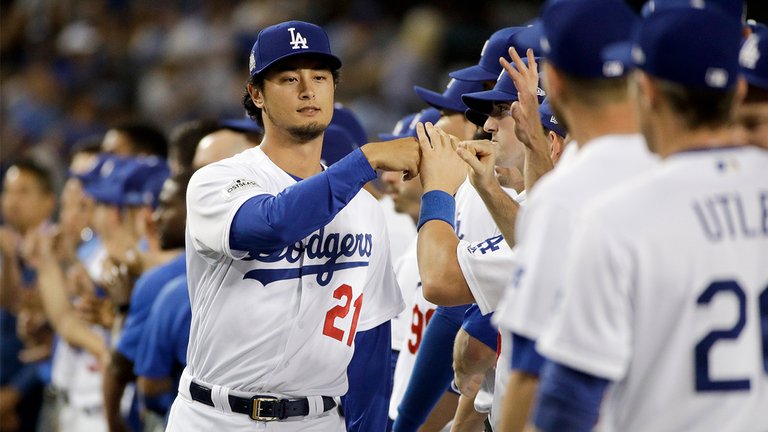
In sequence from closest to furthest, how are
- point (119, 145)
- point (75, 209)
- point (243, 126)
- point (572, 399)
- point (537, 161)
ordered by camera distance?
point (572, 399), point (537, 161), point (243, 126), point (75, 209), point (119, 145)

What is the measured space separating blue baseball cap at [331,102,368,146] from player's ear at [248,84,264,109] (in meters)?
1.67

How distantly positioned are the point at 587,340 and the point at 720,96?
584 millimetres

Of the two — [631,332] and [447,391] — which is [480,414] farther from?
[631,332]

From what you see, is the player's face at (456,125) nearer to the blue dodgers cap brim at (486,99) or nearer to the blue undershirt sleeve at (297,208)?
A: the blue dodgers cap brim at (486,99)

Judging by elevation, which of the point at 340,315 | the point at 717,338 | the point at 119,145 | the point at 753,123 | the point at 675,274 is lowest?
the point at 340,315

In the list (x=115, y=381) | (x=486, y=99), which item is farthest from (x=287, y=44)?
(x=115, y=381)

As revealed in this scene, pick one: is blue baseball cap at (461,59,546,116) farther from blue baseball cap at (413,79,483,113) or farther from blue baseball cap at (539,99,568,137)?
blue baseball cap at (413,79,483,113)

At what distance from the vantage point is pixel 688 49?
2324 mm

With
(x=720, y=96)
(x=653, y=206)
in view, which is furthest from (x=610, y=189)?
(x=720, y=96)

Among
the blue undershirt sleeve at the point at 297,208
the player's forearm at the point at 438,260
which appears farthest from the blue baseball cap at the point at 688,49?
the blue undershirt sleeve at the point at 297,208

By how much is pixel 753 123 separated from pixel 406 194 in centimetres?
257

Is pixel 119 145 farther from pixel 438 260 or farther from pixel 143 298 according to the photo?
pixel 438 260

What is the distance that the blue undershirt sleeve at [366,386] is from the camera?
4082 mm

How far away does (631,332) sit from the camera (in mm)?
2285
